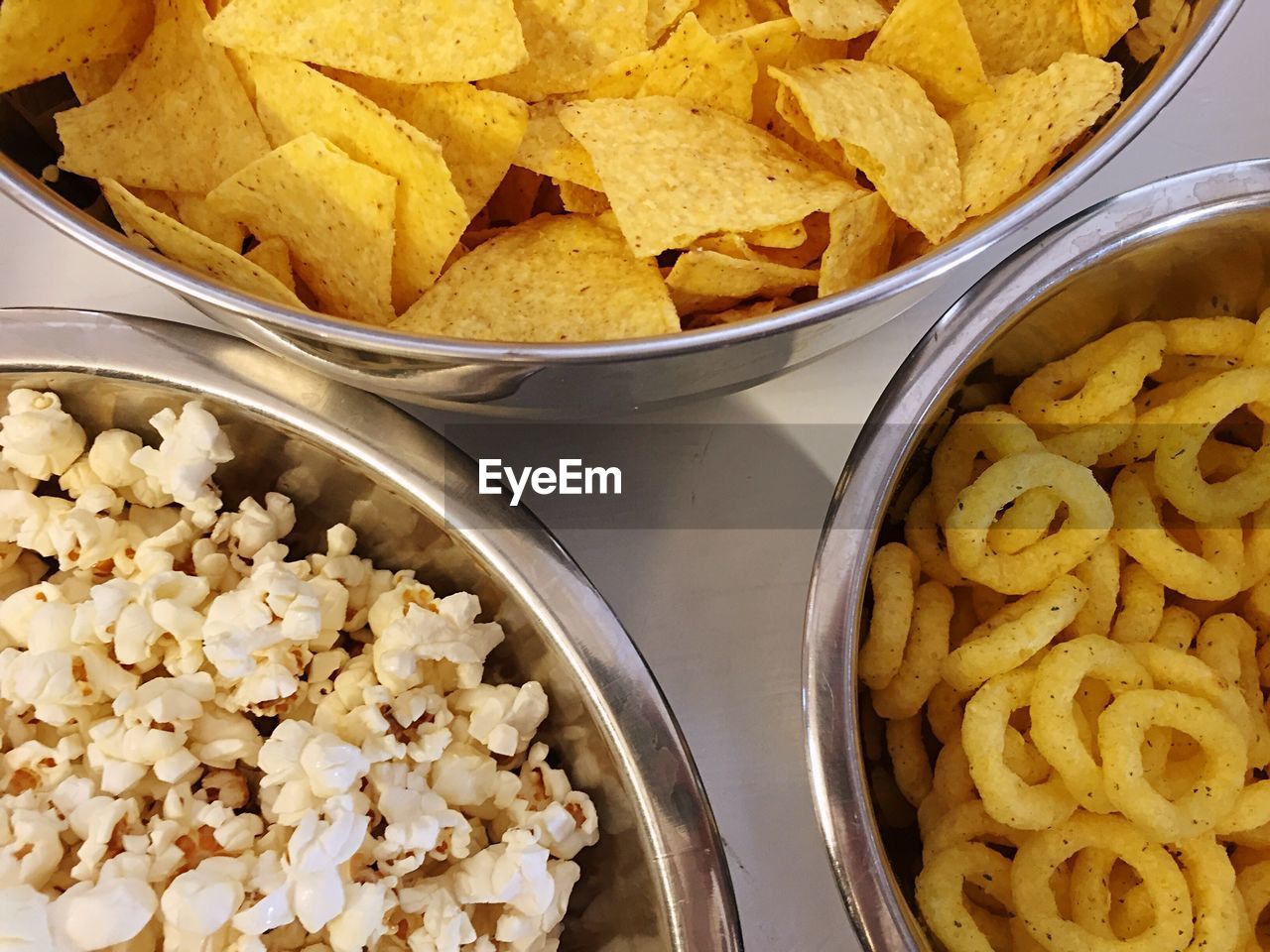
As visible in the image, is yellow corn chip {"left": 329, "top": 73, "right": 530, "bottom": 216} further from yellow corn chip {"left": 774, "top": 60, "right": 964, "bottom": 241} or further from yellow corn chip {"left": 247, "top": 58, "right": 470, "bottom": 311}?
yellow corn chip {"left": 774, "top": 60, "right": 964, "bottom": 241}

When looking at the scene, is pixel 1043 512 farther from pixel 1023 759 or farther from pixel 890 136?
pixel 890 136

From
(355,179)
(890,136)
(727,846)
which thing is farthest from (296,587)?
(890,136)

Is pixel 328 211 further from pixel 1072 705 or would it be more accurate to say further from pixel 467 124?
pixel 1072 705

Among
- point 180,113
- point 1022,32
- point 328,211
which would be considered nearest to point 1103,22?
point 1022,32

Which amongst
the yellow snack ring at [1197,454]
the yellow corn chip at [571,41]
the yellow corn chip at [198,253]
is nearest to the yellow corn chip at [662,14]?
the yellow corn chip at [571,41]

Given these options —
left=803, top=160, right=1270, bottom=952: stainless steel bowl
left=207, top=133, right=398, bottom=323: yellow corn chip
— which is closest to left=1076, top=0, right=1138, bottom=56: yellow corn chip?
left=803, top=160, right=1270, bottom=952: stainless steel bowl

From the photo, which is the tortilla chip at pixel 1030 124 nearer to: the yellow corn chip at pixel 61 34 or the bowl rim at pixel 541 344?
the bowl rim at pixel 541 344
